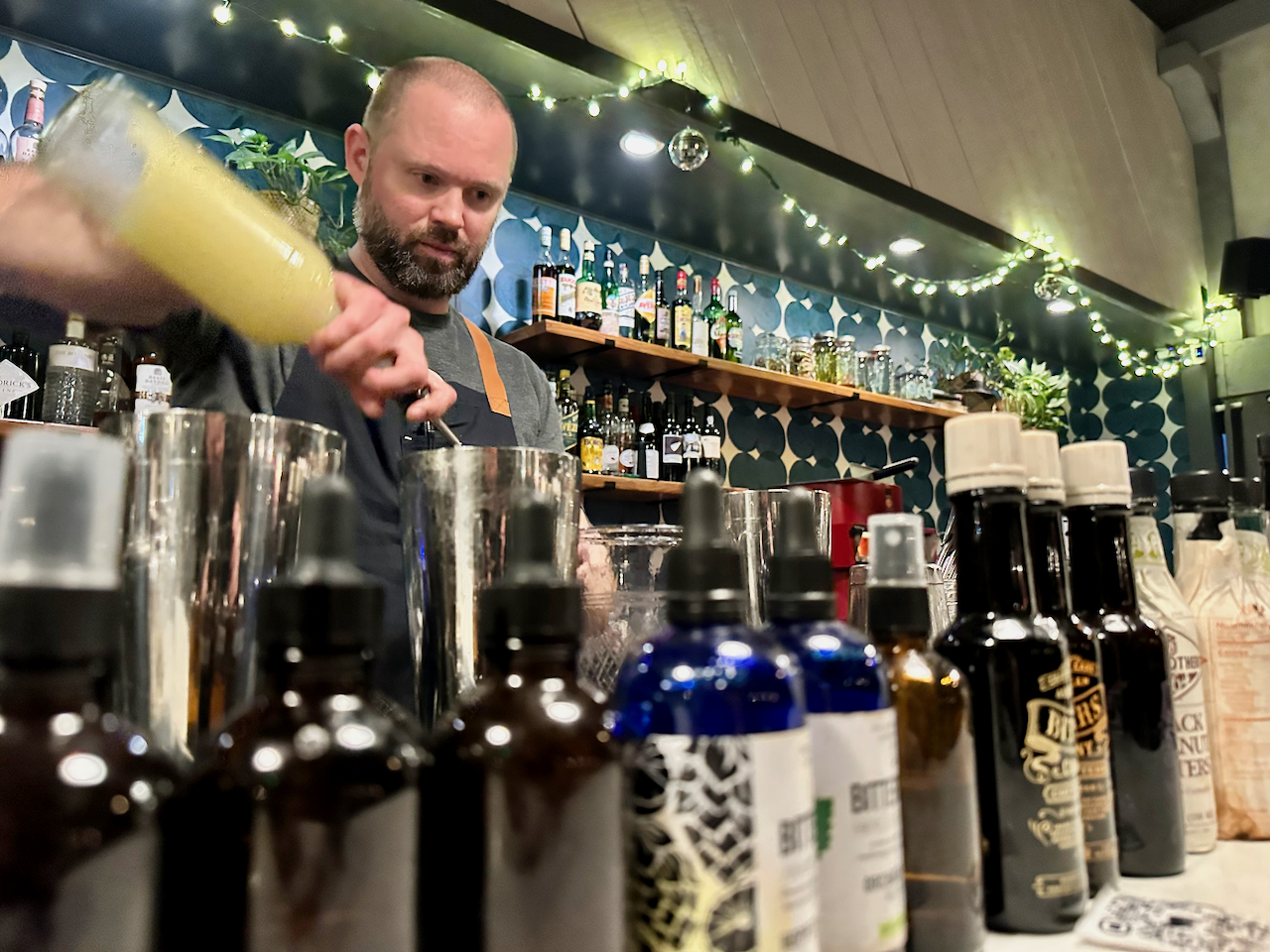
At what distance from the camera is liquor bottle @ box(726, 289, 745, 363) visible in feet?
9.94

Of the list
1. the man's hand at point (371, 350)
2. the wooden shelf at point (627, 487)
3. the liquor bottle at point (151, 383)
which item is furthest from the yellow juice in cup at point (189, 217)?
the wooden shelf at point (627, 487)

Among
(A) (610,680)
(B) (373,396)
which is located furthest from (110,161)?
(A) (610,680)

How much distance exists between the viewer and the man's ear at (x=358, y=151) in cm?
160

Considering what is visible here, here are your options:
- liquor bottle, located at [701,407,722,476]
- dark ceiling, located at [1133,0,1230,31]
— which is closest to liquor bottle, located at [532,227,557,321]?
liquor bottle, located at [701,407,722,476]

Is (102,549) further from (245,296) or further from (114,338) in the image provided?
(114,338)

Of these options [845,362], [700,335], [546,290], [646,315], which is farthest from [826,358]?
[546,290]

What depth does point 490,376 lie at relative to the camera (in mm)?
1562

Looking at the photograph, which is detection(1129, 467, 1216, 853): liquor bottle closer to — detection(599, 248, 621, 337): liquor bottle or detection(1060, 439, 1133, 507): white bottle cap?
detection(1060, 439, 1133, 507): white bottle cap

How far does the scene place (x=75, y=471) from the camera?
28 centimetres

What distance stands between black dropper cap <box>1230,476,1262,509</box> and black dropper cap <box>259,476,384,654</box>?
0.78 metres

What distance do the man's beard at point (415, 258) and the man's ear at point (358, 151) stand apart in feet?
0.30

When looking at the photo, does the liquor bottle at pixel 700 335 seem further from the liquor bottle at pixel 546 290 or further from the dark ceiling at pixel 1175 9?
the dark ceiling at pixel 1175 9

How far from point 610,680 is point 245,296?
0.37 metres

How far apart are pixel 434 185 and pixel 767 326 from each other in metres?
2.01
